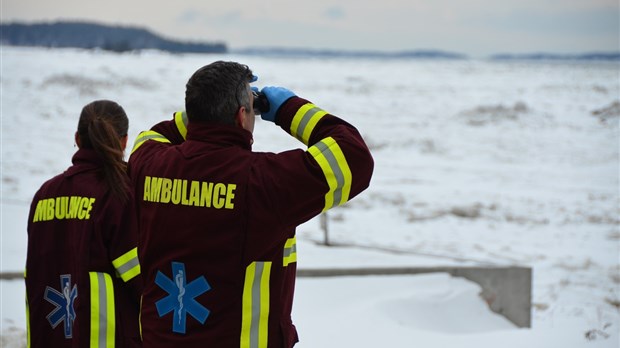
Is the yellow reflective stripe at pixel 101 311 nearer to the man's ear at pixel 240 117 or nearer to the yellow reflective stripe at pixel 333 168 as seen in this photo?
the man's ear at pixel 240 117

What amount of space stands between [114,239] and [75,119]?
21.2 m

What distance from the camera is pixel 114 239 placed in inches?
104

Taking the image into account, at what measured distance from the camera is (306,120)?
212 cm

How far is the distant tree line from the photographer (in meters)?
54.7

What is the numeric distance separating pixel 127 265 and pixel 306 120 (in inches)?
38.2

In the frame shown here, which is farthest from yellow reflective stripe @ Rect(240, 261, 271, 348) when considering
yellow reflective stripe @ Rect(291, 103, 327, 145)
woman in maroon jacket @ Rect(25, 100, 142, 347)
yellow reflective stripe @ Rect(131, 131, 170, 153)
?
woman in maroon jacket @ Rect(25, 100, 142, 347)

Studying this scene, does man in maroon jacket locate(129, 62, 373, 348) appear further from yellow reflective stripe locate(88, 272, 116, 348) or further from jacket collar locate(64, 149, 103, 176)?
jacket collar locate(64, 149, 103, 176)

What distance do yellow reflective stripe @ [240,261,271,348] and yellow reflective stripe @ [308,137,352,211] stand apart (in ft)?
0.86

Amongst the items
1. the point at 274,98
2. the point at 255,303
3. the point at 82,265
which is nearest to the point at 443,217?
the point at 82,265

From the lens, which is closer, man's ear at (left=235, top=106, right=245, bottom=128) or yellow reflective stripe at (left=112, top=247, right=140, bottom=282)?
man's ear at (left=235, top=106, right=245, bottom=128)

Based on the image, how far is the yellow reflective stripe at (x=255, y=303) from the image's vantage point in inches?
79.9

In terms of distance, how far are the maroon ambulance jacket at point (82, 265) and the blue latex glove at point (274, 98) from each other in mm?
772

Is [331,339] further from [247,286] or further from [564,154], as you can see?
[564,154]

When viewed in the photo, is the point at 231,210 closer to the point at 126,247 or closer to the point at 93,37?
the point at 126,247
